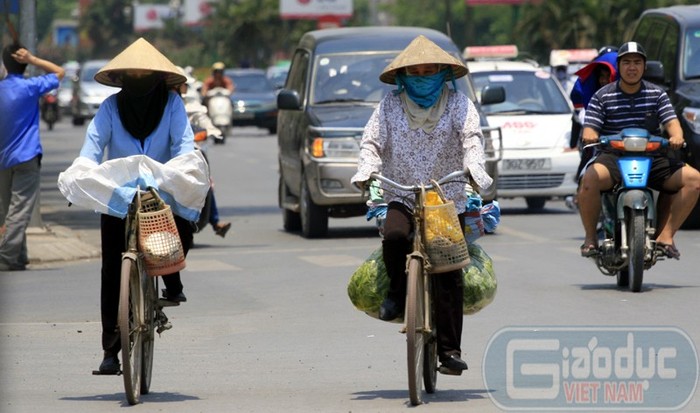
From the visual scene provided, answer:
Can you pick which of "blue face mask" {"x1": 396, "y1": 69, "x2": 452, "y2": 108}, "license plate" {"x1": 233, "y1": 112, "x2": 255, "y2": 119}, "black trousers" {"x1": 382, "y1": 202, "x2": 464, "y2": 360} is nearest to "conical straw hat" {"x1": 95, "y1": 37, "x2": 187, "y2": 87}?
"blue face mask" {"x1": 396, "y1": 69, "x2": 452, "y2": 108}

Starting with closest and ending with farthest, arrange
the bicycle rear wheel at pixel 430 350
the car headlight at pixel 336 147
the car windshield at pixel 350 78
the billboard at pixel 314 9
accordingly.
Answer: the bicycle rear wheel at pixel 430 350 < the car headlight at pixel 336 147 < the car windshield at pixel 350 78 < the billboard at pixel 314 9

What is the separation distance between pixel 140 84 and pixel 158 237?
34.3 inches

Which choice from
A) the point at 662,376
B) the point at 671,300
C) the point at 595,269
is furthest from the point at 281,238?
the point at 662,376

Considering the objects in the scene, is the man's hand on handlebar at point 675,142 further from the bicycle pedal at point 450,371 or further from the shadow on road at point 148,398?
the shadow on road at point 148,398

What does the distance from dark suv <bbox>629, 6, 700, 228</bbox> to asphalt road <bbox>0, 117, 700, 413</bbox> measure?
99cm

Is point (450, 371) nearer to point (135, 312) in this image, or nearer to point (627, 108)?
point (135, 312)

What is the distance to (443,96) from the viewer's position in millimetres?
8781

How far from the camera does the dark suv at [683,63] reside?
689 inches

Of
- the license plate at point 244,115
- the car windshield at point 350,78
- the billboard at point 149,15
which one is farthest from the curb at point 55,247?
the billboard at point 149,15

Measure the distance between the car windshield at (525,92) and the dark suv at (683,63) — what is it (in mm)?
2657

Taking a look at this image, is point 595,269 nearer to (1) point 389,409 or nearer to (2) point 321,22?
(1) point 389,409

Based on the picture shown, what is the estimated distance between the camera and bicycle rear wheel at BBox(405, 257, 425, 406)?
8070 mm

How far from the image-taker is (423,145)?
8.71 meters

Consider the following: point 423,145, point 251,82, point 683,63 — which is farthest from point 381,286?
point 251,82
